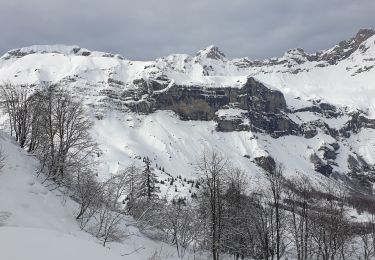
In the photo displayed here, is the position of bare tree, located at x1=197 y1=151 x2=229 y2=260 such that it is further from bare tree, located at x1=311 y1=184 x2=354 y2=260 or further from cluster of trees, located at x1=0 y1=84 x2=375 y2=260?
bare tree, located at x1=311 y1=184 x2=354 y2=260

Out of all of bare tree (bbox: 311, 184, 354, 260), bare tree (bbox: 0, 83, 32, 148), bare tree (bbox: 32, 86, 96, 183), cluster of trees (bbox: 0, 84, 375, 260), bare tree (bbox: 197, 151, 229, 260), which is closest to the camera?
cluster of trees (bbox: 0, 84, 375, 260)

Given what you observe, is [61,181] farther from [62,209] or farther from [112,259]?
[112,259]

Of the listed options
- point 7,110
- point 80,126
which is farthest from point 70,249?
point 7,110

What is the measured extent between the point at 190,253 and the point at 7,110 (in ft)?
66.3

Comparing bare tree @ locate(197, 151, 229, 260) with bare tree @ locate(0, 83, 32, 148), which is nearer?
bare tree @ locate(197, 151, 229, 260)

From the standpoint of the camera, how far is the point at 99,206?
27875 millimetres

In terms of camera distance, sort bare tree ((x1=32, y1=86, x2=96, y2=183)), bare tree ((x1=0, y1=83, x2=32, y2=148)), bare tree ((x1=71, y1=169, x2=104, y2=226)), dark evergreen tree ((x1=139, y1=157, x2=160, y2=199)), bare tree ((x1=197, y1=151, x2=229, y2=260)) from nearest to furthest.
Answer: bare tree ((x1=71, y1=169, x2=104, y2=226)), bare tree ((x1=32, y1=86, x2=96, y2=183)), bare tree ((x1=197, y1=151, x2=229, y2=260)), bare tree ((x1=0, y1=83, x2=32, y2=148)), dark evergreen tree ((x1=139, y1=157, x2=160, y2=199))

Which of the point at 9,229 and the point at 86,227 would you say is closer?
the point at 9,229

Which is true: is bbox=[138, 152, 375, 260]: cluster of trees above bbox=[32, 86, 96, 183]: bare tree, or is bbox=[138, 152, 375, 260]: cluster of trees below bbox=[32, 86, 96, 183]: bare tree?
below

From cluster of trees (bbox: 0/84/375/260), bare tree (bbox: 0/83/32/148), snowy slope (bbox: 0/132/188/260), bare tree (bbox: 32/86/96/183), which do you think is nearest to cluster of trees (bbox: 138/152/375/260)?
cluster of trees (bbox: 0/84/375/260)

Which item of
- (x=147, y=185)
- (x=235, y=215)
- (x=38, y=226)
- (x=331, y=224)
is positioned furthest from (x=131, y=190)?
(x=38, y=226)

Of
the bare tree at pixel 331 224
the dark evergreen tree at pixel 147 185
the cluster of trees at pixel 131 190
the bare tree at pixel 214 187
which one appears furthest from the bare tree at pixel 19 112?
the bare tree at pixel 331 224

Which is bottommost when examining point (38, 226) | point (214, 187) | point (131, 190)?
point (38, 226)

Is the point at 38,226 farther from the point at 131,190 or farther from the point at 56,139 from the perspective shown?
the point at 131,190
